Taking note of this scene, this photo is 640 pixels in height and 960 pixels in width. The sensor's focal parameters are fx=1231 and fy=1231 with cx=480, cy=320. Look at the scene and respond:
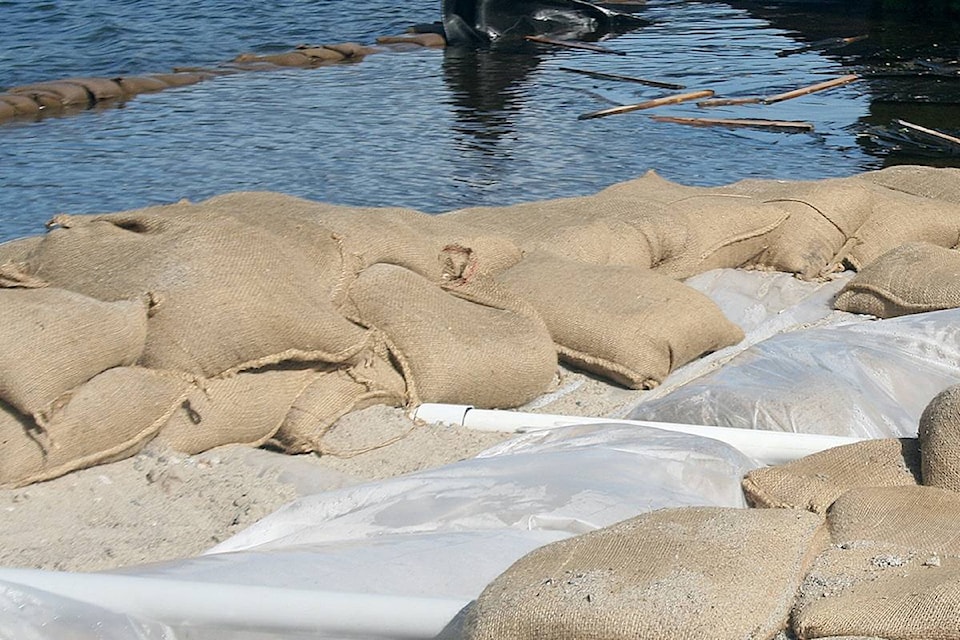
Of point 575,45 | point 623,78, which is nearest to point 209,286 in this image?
point 623,78

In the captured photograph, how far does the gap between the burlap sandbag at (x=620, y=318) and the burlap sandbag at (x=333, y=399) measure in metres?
0.56

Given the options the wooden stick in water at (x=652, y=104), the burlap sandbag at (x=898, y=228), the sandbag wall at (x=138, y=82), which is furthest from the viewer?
the sandbag wall at (x=138, y=82)

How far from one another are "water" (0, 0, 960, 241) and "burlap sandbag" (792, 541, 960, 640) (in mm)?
5919

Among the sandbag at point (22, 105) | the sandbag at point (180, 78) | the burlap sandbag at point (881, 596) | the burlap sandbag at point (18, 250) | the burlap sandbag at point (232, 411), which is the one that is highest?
the burlap sandbag at point (881, 596)

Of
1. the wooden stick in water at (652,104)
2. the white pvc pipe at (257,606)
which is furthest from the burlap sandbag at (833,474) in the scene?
the wooden stick in water at (652,104)

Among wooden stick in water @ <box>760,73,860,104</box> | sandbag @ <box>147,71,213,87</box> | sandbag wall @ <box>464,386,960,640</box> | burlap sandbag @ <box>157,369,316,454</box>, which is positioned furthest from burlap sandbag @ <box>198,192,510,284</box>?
sandbag @ <box>147,71,213,87</box>

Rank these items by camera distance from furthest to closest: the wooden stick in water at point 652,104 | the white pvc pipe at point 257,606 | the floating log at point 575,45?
the floating log at point 575,45, the wooden stick in water at point 652,104, the white pvc pipe at point 257,606

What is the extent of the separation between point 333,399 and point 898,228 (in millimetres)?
2473

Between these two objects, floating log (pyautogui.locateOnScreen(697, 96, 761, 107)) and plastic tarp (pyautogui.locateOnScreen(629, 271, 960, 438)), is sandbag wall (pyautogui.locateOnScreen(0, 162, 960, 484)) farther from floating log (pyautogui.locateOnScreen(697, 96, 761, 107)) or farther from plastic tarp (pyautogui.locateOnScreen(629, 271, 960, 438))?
floating log (pyautogui.locateOnScreen(697, 96, 761, 107))

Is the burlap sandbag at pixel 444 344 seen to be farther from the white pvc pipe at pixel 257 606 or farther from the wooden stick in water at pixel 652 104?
the wooden stick in water at pixel 652 104

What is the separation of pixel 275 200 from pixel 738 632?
237 cm

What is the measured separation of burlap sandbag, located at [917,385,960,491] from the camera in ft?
7.25

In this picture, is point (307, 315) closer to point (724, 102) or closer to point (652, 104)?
point (652, 104)

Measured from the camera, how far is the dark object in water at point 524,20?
49.2ft
